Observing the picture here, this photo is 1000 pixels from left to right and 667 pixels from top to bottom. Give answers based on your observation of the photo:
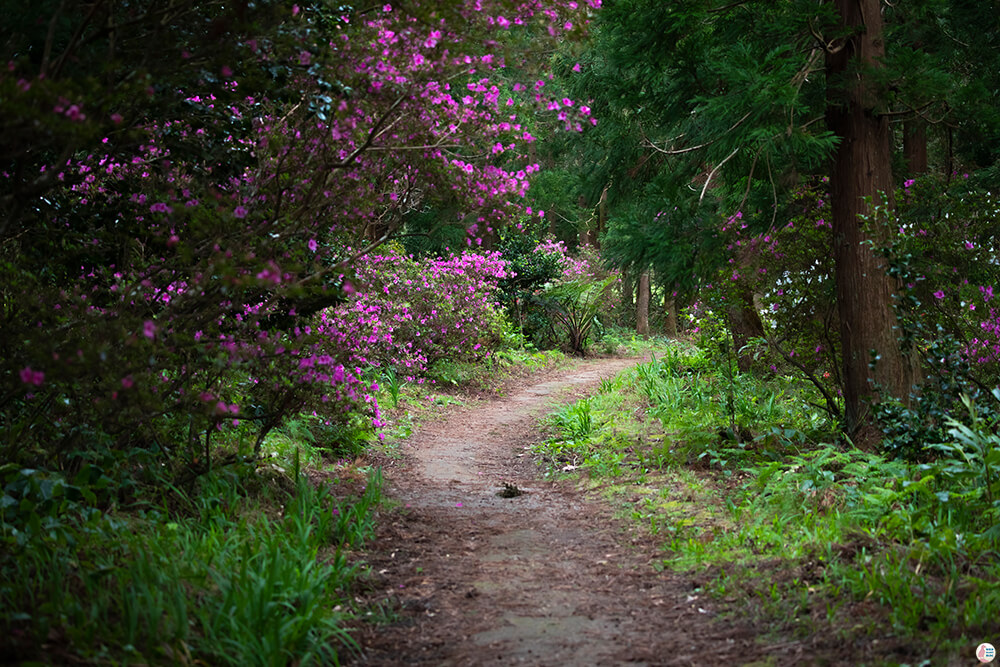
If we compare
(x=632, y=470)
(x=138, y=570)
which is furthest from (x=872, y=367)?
(x=138, y=570)

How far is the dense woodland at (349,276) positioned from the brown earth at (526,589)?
315 millimetres

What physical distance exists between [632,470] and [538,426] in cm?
291

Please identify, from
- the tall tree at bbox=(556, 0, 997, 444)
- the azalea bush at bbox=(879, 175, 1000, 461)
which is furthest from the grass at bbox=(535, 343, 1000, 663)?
the azalea bush at bbox=(879, 175, 1000, 461)

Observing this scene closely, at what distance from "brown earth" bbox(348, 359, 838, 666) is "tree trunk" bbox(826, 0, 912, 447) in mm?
2422

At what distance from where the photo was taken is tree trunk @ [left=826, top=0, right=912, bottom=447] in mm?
5977

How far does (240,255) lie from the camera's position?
381 centimetres

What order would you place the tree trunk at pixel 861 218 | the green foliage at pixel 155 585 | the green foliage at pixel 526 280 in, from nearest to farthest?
the green foliage at pixel 155 585, the tree trunk at pixel 861 218, the green foliage at pixel 526 280

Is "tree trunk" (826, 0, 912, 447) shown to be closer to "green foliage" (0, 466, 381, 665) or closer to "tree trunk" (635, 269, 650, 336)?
"green foliage" (0, 466, 381, 665)

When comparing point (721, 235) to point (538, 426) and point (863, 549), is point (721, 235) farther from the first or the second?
point (863, 549)

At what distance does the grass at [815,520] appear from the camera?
325 centimetres

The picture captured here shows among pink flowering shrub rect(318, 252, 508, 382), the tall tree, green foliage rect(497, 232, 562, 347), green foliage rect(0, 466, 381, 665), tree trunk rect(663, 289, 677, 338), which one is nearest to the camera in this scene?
green foliage rect(0, 466, 381, 665)

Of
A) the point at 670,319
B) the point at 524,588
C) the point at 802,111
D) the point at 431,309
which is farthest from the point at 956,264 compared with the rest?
the point at 670,319

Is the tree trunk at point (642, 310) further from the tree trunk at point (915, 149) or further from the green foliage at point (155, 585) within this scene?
the green foliage at point (155, 585)

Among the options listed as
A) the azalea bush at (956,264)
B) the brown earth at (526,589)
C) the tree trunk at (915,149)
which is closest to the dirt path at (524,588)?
the brown earth at (526,589)
